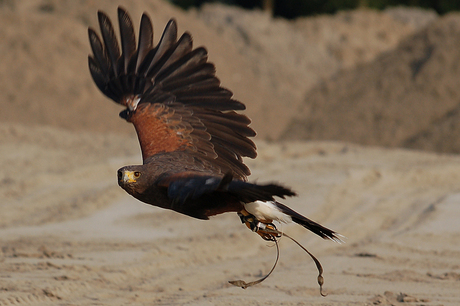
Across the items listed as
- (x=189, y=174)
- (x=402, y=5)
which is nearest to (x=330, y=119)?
(x=189, y=174)

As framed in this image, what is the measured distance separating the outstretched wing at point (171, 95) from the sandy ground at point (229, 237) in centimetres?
116

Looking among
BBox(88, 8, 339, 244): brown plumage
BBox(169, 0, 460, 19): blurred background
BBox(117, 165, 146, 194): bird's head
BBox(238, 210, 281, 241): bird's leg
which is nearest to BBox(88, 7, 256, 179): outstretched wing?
BBox(88, 8, 339, 244): brown plumage

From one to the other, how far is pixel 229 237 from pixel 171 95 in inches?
80.5

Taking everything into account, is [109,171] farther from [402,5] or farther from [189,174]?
[402,5]

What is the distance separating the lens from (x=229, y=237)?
24.6 ft

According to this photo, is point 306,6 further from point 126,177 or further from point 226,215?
point 126,177

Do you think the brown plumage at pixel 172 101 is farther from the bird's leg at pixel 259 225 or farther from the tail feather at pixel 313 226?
the tail feather at pixel 313 226

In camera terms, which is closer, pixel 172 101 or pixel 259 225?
pixel 259 225

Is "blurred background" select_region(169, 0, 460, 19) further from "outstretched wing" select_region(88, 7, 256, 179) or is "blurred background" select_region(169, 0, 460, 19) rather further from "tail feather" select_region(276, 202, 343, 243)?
"tail feather" select_region(276, 202, 343, 243)

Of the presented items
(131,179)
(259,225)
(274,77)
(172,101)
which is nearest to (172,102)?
(172,101)

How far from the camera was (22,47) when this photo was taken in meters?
17.1

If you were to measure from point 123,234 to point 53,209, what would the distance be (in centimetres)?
146

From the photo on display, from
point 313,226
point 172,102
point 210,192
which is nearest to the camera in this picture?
point 210,192

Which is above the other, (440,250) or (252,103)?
(252,103)
